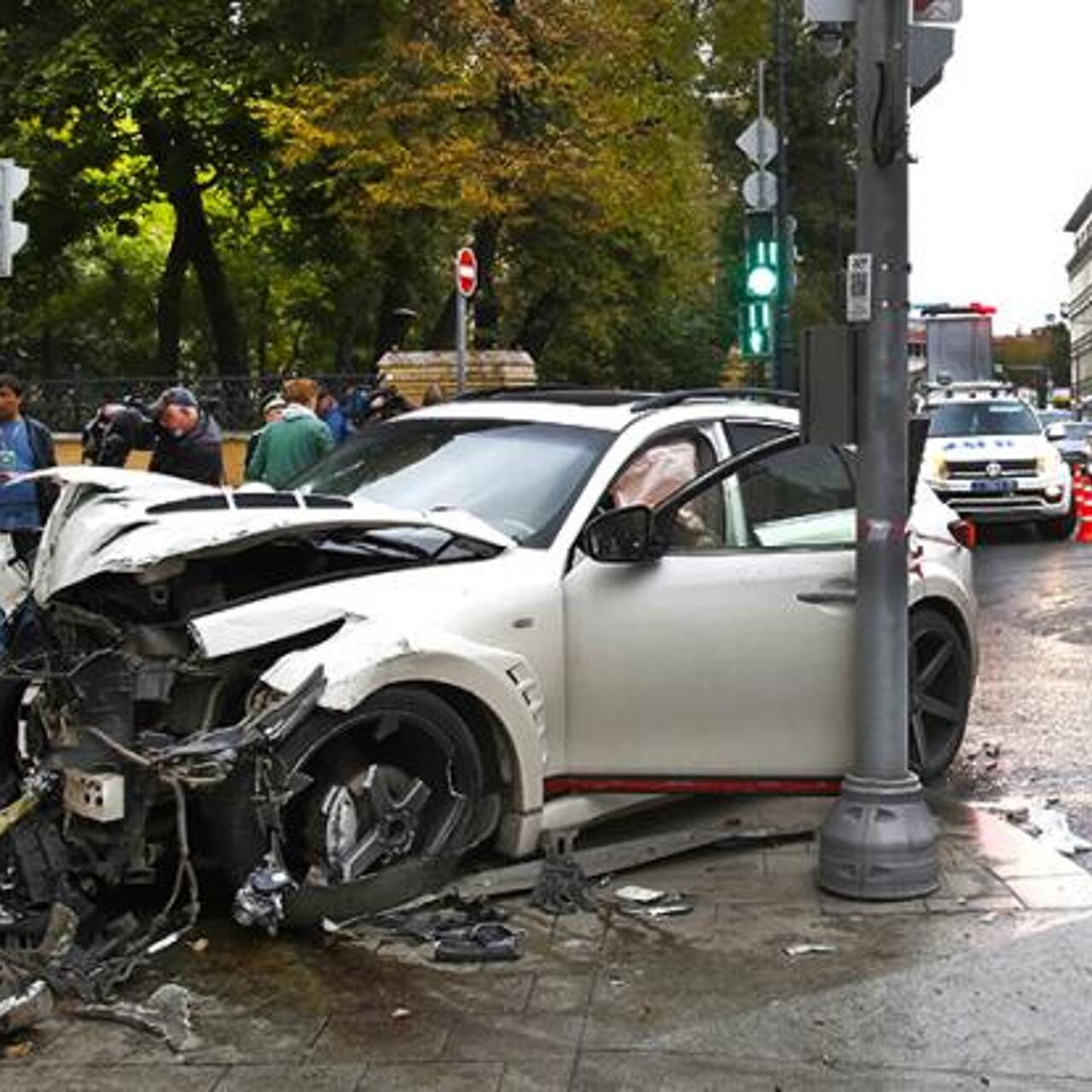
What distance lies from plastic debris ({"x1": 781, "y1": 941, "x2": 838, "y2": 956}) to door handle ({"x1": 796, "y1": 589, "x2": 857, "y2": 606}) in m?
1.38

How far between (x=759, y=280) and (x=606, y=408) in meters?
14.6

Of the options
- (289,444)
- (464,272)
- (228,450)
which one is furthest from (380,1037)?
(228,450)

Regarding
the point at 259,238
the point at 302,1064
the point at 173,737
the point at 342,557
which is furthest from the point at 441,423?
the point at 259,238

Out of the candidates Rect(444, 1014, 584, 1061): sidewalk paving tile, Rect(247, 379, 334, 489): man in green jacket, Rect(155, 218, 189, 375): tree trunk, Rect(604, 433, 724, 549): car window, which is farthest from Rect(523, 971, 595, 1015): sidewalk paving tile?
Rect(155, 218, 189, 375): tree trunk

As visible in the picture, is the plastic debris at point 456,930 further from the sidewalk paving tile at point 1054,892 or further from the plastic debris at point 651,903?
the sidewalk paving tile at point 1054,892

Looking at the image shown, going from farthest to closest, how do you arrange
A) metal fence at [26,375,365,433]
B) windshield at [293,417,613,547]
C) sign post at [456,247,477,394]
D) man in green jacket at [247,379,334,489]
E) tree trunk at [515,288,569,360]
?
tree trunk at [515,288,569,360] < metal fence at [26,375,365,433] < sign post at [456,247,477,394] < man in green jacket at [247,379,334,489] < windshield at [293,417,613,547]

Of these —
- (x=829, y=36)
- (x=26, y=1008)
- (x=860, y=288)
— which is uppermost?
(x=829, y=36)

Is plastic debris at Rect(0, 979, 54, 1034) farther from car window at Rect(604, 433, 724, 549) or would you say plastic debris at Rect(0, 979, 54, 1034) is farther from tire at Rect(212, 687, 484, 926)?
car window at Rect(604, 433, 724, 549)

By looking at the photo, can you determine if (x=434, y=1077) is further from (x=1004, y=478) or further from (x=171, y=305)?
(x=171, y=305)

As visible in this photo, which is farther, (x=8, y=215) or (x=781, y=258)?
(x=781, y=258)

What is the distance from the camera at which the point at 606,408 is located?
6.42 m

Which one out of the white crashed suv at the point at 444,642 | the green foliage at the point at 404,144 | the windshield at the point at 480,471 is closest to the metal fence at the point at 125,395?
the green foliage at the point at 404,144

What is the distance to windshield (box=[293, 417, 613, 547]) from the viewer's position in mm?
5930

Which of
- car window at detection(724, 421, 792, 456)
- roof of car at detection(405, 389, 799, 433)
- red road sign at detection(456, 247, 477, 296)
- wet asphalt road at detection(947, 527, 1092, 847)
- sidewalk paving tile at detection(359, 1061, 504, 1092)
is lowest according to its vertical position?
wet asphalt road at detection(947, 527, 1092, 847)
